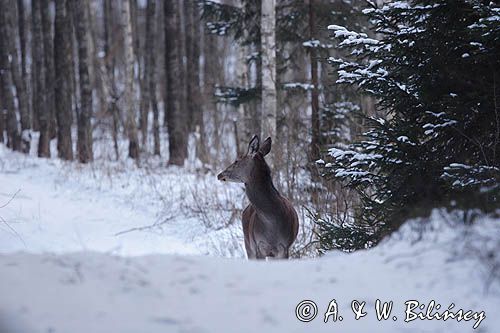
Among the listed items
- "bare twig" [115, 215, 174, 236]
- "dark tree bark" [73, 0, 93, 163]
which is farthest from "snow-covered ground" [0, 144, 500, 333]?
"dark tree bark" [73, 0, 93, 163]

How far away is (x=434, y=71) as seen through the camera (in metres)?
5.20

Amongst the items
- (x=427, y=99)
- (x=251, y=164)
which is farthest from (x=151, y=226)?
(x=427, y=99)

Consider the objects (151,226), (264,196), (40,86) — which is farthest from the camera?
(40,86)

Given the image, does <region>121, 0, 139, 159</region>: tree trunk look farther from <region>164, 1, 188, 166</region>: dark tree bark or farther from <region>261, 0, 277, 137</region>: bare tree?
<region>261, 0, 277, 137</region>: bare tree

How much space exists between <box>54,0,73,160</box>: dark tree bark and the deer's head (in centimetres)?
1165

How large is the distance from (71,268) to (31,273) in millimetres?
196

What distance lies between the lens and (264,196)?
660 cm

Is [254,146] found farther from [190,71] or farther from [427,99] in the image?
[190,71]

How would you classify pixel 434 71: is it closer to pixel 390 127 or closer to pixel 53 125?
pixel 390 127

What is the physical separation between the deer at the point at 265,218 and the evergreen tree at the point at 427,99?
1.16 metres

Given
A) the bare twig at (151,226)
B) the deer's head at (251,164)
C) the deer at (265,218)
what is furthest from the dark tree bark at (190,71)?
the deer at (265,218)

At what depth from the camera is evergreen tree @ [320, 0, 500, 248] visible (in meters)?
4.91

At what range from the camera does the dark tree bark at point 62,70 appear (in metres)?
17.9

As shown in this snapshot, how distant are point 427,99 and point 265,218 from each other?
2.26 metres
